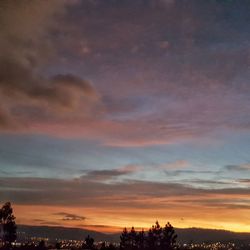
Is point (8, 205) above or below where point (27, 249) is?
above

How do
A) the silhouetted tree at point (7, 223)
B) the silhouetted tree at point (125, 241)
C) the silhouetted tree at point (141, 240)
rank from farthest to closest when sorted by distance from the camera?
the silhouetted tree at point (125, 241) < the silhouetted tree at point (141, 240) < the silhouetted tree at point (7, 223)

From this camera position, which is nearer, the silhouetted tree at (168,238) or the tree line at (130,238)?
the tree line at (130,238)

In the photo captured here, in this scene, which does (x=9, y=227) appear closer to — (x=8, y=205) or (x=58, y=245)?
(x=8, y=205)

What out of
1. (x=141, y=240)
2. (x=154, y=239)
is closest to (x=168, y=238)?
(x=154, y=239)

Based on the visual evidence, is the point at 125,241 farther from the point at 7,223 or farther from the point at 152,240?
the point at 7,223

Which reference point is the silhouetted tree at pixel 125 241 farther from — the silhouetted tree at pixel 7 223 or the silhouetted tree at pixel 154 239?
the silhouetted tree at pixel 7 223

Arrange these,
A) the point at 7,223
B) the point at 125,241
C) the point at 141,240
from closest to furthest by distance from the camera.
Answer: the point at 7,223
the point at 141,240
the point at 125,241

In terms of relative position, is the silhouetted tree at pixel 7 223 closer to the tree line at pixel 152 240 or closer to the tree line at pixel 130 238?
the tree line at pixel 130 238

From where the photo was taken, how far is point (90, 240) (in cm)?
11775

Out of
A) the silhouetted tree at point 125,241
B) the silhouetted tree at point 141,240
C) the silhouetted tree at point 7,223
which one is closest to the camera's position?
the silhouetted tree at point 7,223

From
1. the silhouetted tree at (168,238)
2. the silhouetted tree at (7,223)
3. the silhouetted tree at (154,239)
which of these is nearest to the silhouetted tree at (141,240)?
the silhouetted tree at (154,239)

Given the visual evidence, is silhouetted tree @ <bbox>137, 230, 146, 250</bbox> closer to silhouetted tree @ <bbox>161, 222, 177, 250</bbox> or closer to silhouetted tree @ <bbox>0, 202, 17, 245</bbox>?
silhouetted tree @ <bbox>161, 222, 177, 250</bbox>

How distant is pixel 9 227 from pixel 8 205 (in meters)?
4.97

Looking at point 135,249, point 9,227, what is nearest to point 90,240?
point 135,249
